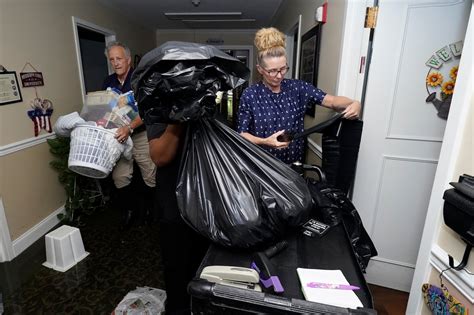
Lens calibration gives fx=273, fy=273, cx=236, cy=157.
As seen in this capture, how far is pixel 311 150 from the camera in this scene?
2234mm

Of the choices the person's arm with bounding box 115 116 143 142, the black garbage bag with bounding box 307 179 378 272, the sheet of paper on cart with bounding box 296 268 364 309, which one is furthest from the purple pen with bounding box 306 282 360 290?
the person's arm with bounding box 115 116 143 142

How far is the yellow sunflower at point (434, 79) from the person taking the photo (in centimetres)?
141

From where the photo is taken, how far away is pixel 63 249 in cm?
194

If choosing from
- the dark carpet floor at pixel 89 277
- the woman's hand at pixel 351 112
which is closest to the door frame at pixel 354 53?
the woman's hand at pixel 351 112

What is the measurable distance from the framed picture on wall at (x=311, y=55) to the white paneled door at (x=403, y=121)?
56 centimetres

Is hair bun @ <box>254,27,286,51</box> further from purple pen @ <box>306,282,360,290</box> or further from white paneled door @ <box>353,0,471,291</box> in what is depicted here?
purple pen @ <box>306,282,360,290</box>

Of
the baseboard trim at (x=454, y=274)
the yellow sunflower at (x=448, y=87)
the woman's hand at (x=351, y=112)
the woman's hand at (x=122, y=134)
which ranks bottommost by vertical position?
the baseboard trim at (x=454, y=274)

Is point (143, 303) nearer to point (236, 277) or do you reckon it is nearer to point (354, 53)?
point (236, 277)

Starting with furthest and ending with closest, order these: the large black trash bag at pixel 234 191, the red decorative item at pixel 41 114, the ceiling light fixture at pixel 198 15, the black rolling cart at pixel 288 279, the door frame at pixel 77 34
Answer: the ceiling light fixture at pixel 198 15
the door frame at pixel 77 34
the red decorative item at pixel 41 114
the large black trash bag at pixel 234 191
the black rolling cart at pixel 288 279

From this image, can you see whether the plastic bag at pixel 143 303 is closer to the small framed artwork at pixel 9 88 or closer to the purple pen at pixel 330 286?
the purple pen at pixel 330 286

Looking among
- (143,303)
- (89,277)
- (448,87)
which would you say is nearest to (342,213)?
(448,87)

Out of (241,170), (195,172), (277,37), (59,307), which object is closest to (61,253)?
(59,307)

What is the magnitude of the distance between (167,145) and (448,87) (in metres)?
1.44

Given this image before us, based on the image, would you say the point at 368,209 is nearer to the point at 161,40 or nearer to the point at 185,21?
the point at 185,21
